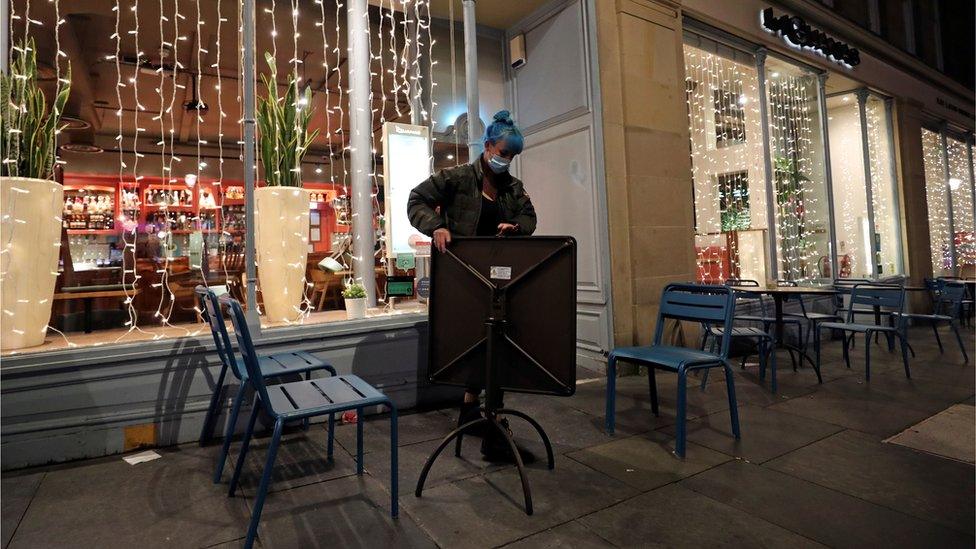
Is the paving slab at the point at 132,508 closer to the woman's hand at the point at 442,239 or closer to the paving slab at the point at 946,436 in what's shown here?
the woman's hand at the point at 442,239

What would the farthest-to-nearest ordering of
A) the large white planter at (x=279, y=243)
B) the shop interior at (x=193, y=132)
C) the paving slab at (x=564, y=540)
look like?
the shop interior at (x=193, y=132), the large white planter at (x=279, y=243), the paving slab at (x=564, y=540)

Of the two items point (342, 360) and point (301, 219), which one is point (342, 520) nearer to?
point (342, 360)

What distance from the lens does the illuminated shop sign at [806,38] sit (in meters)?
6.06

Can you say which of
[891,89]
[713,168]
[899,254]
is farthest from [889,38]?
[713,168]

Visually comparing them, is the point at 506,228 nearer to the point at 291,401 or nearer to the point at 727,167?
the point at 291,401

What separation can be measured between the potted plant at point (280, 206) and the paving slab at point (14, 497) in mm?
1340

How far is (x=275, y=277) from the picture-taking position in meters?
3.08

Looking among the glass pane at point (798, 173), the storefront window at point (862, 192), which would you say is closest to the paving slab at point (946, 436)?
the glass pane at point (798, 173)

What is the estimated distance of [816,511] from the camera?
1.89 meters

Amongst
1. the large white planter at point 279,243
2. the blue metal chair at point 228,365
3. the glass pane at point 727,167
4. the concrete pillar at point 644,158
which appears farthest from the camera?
the glass pane at point 727,167

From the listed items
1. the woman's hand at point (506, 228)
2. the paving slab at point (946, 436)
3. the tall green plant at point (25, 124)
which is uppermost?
the tall green plant at point (25, 124)

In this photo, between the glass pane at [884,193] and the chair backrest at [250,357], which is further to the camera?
the glass pane at [884,193]

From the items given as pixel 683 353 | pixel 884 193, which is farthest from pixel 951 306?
pixel 683 353

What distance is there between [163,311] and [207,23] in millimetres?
3596
